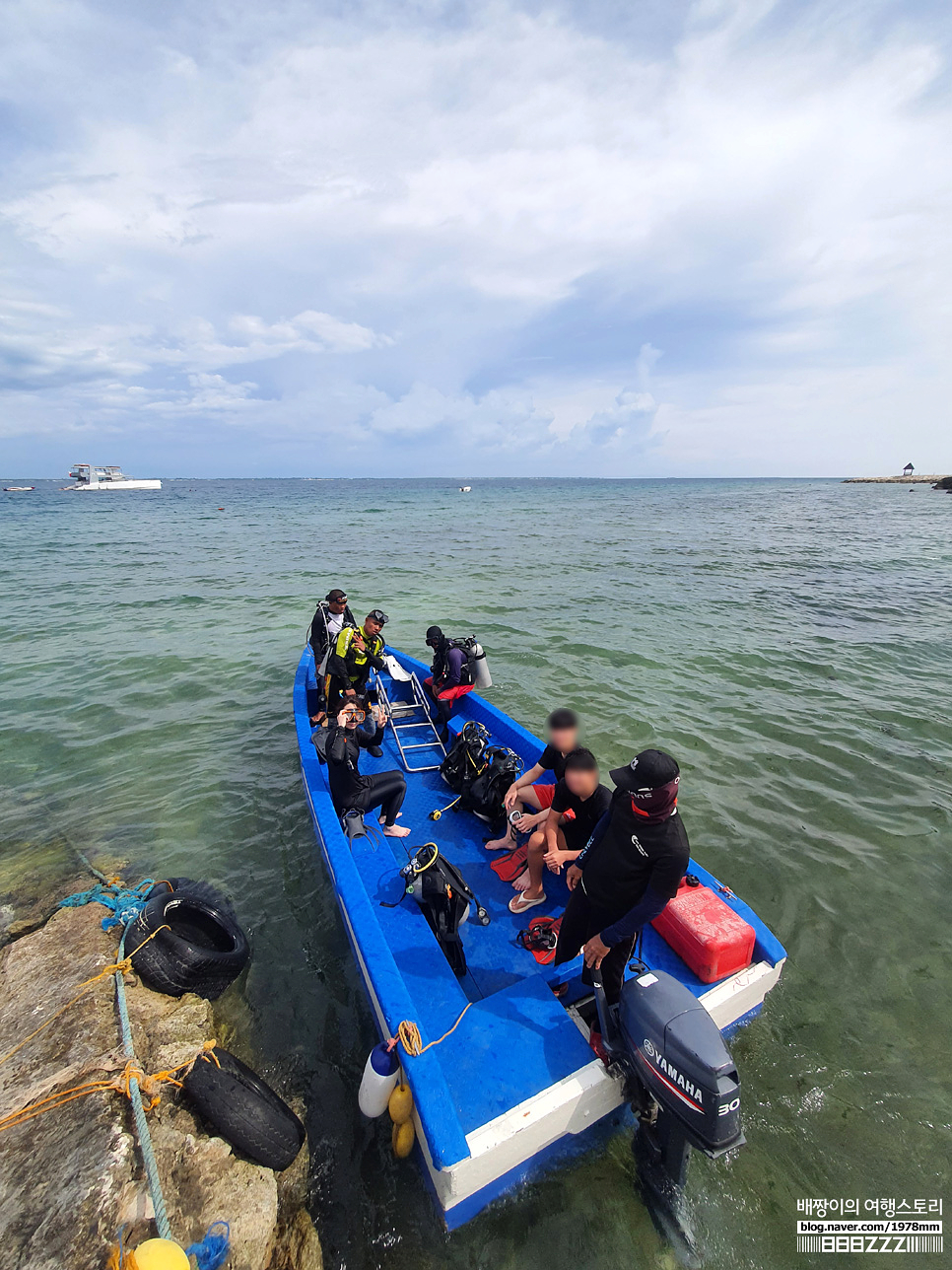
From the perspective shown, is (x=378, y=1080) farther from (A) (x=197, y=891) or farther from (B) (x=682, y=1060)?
(A) (x=197, y=891)

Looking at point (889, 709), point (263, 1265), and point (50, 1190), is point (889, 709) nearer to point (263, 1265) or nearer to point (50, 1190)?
point (263, 1265)

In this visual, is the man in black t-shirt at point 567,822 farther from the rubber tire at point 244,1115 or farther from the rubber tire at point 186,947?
the rubber tire at point 186,947

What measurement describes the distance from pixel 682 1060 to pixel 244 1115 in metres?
2.77

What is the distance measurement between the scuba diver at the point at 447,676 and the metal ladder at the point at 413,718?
0.19 meters

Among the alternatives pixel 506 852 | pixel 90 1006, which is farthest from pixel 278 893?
pixel 506 852

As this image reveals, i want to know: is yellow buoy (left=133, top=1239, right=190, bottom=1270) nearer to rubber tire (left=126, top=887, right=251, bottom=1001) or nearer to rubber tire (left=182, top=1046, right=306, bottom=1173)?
rubber tire (left=182, top=1046, right=306, bottom=1173)

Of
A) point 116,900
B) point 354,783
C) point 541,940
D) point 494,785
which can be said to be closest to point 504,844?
point 494,785

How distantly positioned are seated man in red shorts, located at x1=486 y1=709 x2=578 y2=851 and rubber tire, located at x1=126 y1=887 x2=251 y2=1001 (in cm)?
254

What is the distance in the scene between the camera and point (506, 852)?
564 centimetres

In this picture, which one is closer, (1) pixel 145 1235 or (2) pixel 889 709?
(1) pixel 145 1235

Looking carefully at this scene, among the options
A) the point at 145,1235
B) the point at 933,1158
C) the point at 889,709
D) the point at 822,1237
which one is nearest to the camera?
the point at 145,1235

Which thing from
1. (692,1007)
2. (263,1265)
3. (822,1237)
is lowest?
(822,1237)

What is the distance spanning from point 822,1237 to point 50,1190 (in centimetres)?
438

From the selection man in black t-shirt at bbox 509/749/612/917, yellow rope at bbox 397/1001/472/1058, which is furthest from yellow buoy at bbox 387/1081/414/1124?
man in black t-shirt at bbox 509/749/612/917
